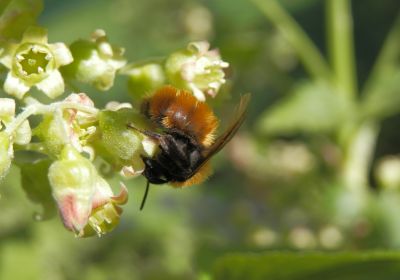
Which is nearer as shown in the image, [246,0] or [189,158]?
[189,158]

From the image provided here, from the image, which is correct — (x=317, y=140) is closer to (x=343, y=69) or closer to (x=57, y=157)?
(x=343, y=69)

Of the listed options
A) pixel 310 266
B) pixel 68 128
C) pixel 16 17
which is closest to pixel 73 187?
pixel 68 128

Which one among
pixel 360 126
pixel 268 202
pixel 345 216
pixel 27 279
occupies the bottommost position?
pixel 27 279

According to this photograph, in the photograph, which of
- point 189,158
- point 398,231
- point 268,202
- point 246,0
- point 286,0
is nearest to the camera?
point 189,158

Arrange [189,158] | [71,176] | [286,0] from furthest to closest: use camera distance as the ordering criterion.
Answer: [286,0] → [189,158] → [71,176]

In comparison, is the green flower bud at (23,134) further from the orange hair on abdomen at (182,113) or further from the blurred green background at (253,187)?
the blurred green background at (253,187)

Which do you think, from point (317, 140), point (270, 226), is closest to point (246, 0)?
point (317, 140)

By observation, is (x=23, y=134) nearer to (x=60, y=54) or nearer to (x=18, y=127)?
(x=18, y=127)
